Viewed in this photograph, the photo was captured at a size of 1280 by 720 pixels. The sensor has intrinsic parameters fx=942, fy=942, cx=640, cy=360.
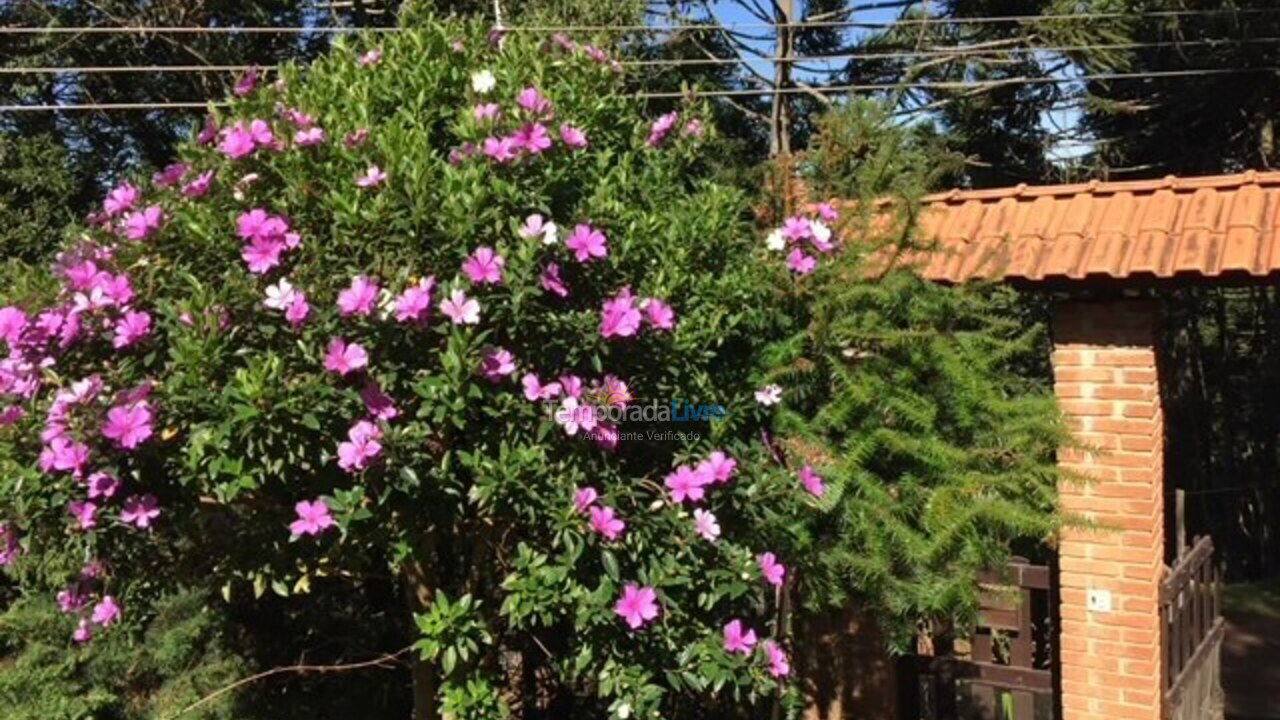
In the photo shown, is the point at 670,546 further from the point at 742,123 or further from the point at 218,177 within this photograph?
the point at 742,123

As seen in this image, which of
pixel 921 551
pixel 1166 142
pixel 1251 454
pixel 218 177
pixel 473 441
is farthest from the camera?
pixel 1251 454

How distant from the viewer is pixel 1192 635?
473 centimetres

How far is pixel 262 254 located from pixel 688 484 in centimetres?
131

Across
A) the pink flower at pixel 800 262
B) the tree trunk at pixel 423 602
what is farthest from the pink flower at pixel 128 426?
the pink flower at pixel 800 262

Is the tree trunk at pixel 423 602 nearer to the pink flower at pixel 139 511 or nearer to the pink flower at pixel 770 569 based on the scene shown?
the pink flower at pixel 139 511

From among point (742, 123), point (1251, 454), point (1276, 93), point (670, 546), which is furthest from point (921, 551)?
point (1251, 454)

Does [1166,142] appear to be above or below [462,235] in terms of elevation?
above

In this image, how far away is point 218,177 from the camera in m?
2.74

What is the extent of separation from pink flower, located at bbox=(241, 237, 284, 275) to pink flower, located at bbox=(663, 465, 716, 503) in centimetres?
123

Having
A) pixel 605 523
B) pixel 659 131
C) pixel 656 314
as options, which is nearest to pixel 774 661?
pixel 605 523

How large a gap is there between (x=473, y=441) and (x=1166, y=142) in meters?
11.0

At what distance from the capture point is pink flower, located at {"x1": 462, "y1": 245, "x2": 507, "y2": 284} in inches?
95.7

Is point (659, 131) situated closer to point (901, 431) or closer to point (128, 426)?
point (901, 431)

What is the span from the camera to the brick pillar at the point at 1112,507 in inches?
158
